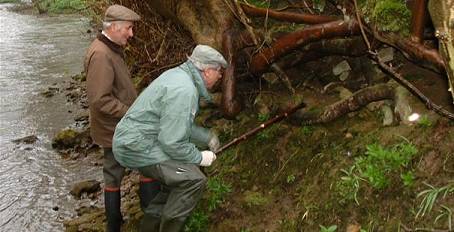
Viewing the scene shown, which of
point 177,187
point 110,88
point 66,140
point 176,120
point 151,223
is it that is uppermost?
point 176,120

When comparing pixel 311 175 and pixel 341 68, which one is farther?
pixel 341 68

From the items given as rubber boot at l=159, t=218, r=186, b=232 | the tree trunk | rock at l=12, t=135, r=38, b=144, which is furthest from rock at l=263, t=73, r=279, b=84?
rock at l=12, t=135, r=38, b=144

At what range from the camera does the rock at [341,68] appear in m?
5.77

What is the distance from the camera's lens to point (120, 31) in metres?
4.89

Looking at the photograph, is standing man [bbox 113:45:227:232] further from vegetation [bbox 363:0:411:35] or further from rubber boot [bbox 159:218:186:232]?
vegetation [bbox 363:0:411:35]

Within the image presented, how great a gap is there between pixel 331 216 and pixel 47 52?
629 inches

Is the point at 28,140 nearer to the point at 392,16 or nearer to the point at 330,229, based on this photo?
the point at 330,229

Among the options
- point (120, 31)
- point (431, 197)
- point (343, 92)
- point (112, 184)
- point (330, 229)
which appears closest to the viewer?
point (431, 197)

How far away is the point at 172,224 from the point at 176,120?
40.2 inches

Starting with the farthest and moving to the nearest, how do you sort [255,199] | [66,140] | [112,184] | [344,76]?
1. [66,140]
2. [344,76]
3. [112,184]
4. [255,199]

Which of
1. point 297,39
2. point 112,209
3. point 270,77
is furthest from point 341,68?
point 112,209

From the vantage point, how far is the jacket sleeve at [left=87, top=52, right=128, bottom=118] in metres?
4.80

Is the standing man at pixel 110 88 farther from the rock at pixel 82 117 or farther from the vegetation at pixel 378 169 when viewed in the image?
the rock at pixel 82 117

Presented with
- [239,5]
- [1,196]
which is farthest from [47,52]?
[239,5]
